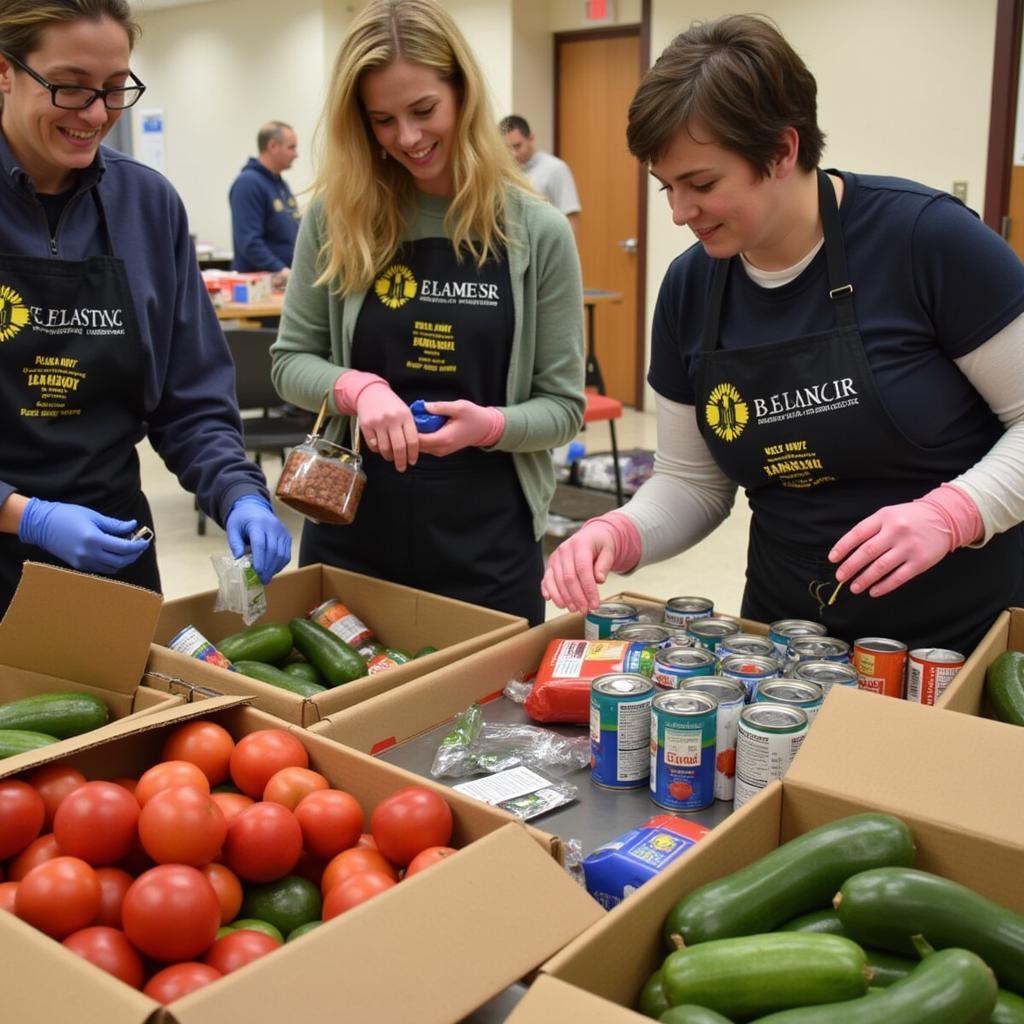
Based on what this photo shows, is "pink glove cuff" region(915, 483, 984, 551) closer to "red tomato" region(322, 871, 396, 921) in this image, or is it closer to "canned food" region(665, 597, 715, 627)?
"canned food" region(665, 597, 715, 627)

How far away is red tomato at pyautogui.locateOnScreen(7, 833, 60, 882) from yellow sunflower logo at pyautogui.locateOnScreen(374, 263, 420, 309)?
1.15m

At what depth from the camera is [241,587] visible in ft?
5.83

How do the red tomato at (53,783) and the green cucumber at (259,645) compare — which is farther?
the green cucumber at (259,645)

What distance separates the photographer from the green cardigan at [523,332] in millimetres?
2031

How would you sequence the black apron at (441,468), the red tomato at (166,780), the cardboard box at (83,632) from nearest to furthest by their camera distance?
the red tomato at (166,780) → the cardboard box at (83,632) → the black apron at (441,468)

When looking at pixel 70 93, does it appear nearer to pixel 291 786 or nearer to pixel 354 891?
pixel 291 786

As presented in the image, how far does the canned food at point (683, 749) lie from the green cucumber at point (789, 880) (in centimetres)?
23

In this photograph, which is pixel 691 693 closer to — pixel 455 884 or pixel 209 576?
pixel 455 884

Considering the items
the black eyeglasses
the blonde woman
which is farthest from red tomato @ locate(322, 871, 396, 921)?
the black eyeglasses

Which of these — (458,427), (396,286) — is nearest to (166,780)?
(458,427)

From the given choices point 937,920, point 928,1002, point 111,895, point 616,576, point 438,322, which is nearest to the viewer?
point 928,1002

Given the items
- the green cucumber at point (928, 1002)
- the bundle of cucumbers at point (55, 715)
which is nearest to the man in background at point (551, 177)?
the bundle of cucumbers at point (55, 715)

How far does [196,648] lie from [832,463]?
0.96 m

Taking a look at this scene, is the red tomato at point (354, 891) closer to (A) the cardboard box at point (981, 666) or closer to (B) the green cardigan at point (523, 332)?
(A) the cardboard box at point (981, 666)
